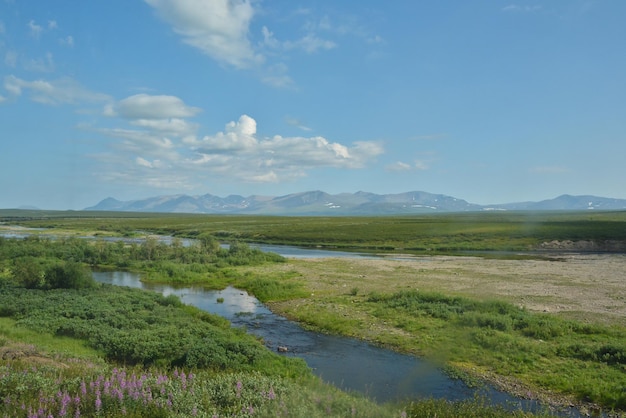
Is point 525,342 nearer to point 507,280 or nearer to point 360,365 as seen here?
point 360,365

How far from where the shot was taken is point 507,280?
138 ft

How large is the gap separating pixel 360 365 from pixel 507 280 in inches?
1119

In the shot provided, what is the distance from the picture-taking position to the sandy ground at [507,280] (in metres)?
30.6

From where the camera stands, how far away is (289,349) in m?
22.0

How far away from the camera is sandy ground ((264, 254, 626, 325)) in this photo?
30594 mm

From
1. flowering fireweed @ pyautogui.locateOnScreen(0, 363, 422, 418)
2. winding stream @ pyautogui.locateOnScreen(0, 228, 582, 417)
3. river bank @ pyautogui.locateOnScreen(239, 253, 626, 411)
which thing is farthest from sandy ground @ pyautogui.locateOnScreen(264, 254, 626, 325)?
flowering fireweed @ pyautogui.locateOnScreen(0, 363, 422, 418)

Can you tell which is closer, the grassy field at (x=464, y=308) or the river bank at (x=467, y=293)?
the grassy field at (x=464, y=308)

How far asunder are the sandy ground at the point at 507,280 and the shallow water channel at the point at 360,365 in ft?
30.7

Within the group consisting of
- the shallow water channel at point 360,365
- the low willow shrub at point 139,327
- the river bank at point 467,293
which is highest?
the low willow shrub at point 139,327

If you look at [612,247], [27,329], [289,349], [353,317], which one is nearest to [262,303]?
[353,317]

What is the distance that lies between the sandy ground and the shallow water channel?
936 centimetres

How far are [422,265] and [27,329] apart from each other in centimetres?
4555

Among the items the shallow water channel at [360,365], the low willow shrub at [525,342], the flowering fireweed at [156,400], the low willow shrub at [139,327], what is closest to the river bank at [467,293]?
the low willow shrub at [525,342]

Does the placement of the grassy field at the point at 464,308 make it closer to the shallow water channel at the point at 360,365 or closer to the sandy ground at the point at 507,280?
the sandy ground at the point at 507,280
